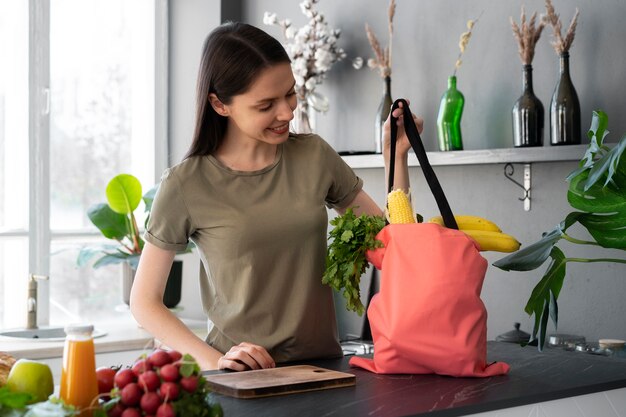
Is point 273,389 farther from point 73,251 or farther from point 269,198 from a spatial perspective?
point 73,251

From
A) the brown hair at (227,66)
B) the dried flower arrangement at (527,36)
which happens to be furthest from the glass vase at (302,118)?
the brown hair at (227,66)

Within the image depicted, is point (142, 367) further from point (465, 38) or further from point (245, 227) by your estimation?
point (465, 38)

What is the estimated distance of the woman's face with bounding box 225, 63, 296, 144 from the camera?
2.02 metres

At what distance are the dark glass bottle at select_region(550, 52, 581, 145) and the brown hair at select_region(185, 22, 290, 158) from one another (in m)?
1.30

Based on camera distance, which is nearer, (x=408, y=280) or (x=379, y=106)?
(x=408, y=280)

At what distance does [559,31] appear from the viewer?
Result: 297 centimetres

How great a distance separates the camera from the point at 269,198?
2.07 m

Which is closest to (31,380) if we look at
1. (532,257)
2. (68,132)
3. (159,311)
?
(159,311)

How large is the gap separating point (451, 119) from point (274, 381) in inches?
78.5

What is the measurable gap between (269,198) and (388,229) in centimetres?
40

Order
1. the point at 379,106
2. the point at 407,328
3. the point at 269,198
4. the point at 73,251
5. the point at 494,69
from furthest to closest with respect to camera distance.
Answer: the point at 73,251, the point at 379,106, the point at 494,69, the point at 269,198, the point at 407,328

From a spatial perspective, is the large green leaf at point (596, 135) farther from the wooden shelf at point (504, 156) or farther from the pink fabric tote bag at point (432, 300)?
the wooden shelf at point (504, 156)

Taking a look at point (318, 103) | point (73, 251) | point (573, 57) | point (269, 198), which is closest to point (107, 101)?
point (73, 251)

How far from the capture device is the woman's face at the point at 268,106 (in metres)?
2.02
